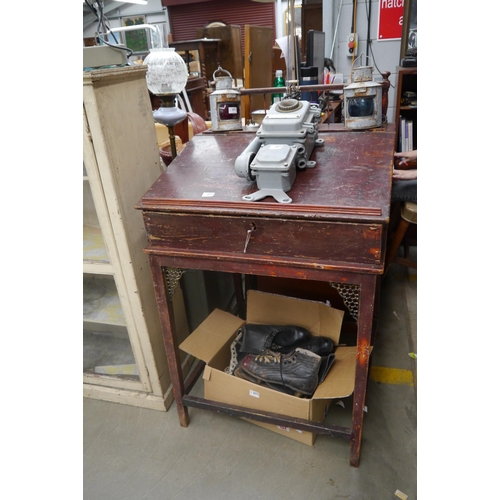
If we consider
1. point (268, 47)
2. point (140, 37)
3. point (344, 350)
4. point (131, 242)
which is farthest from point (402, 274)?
point (140, 37)

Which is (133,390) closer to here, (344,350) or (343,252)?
(344,350)

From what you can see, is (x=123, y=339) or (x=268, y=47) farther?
(x=268, y=47)

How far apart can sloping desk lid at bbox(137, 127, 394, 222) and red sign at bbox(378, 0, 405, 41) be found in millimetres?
2990

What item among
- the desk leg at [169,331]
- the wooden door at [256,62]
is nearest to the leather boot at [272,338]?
the desk leg at [169,331]

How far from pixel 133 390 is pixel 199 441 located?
15.4 inches

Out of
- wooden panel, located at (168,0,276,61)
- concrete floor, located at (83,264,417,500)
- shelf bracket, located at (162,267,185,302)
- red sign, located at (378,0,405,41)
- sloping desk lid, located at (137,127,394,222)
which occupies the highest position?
wooden panel, located at (168,0,276,61)

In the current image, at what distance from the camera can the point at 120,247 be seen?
1436mm

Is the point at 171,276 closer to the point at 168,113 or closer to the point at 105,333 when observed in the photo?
the point at 168,113

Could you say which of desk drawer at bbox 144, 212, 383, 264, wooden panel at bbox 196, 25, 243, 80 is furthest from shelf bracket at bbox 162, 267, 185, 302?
wooden panel at bbox 196, 25, 243, 80

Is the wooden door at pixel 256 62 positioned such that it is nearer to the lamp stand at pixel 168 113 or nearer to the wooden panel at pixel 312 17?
the wooden panel at pixel 312 17

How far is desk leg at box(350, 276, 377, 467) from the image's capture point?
43.5 inches

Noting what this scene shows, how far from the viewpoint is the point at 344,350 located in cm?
159

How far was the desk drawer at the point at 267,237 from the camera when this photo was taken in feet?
3.43

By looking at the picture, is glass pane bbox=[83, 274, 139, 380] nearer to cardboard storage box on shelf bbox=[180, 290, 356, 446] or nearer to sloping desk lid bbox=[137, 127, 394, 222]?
cardboard storage box on shelf bbox=[180, 290, 356, 446]
